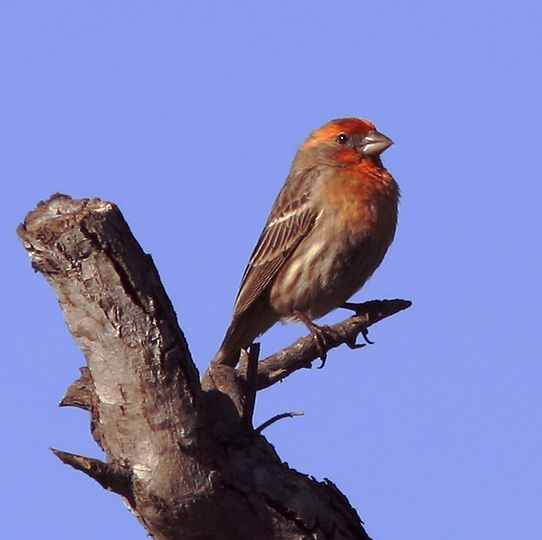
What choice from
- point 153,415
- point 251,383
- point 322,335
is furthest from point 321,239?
point 153,415

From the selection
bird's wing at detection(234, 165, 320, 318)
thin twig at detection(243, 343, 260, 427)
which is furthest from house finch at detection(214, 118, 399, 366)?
thin twig at detection(243, 343, 260, 427)

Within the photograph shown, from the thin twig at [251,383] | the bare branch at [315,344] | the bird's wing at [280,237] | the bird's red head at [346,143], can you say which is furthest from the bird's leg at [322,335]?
the bird's red head at [346,143]

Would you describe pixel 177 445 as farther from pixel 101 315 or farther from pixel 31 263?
pixel 31 263

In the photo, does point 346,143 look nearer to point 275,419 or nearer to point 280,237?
point 280,237

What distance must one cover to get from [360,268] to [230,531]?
3228 mm

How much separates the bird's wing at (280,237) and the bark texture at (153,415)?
2815 mm

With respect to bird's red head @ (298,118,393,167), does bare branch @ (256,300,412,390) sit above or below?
below

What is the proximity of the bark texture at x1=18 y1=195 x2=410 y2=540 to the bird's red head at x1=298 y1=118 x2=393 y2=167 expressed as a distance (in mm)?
3689

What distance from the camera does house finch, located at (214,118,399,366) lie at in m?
8.70

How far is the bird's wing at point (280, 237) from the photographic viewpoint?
355 inches

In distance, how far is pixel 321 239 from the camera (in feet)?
28.8

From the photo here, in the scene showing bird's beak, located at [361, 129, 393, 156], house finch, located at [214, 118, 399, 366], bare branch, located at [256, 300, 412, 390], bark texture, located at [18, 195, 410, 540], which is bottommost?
bark texture, located at [18, 195, 410, 540]

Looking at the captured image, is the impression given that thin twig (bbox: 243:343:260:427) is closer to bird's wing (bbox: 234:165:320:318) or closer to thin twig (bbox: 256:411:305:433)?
thin twig (bbox: 256:411:305:433)

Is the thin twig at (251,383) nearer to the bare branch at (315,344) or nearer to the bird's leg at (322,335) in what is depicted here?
the bare branch at (315,344)
